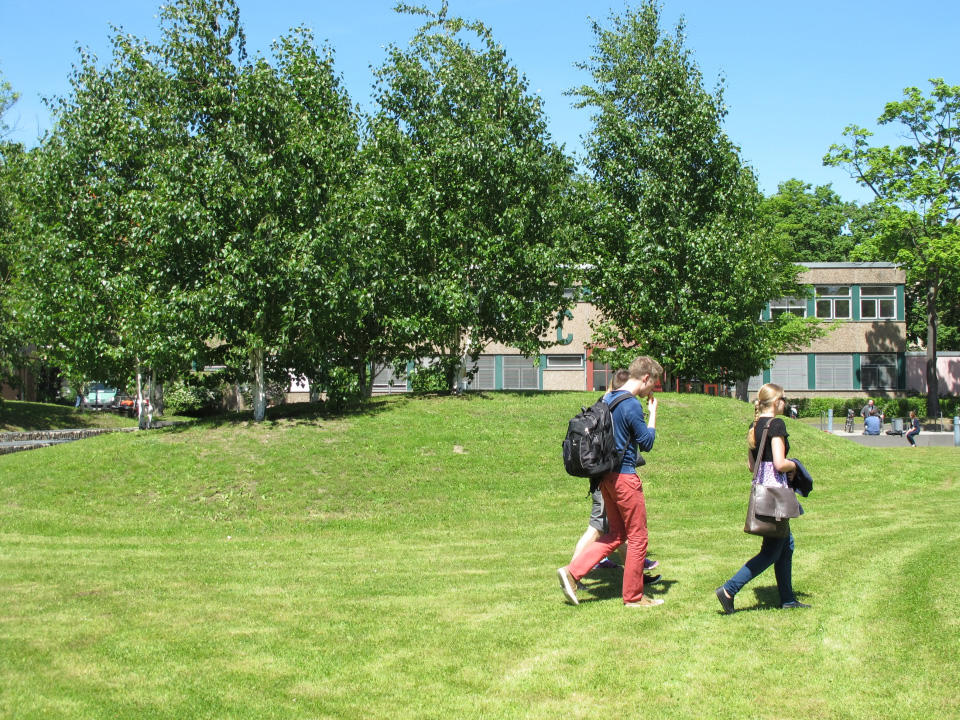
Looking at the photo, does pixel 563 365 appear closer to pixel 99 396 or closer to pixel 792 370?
pixel 792 370

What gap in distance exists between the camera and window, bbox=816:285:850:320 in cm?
5225

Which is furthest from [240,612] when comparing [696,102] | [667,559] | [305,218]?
[696,102]

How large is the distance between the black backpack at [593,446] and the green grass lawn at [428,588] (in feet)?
3.77

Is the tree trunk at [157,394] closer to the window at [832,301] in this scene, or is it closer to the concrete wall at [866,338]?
the concrete wall at [866,338]

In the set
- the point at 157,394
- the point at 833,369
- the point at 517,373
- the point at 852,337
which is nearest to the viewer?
the point at 157,394

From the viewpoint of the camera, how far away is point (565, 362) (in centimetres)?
4822

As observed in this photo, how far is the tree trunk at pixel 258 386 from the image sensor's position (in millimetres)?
20047

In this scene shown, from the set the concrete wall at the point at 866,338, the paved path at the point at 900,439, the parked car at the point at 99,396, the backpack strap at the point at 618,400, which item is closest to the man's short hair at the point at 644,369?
the backpack strap at the point at 618,400

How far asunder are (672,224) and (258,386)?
11777mm

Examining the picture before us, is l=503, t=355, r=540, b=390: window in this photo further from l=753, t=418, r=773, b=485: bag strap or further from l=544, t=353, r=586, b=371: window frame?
l=753, t=418, r=773, b=485: bag strap

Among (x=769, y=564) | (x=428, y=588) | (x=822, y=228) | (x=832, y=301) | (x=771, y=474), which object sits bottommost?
(x=428, y=588)

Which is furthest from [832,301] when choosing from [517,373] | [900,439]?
[900,439]

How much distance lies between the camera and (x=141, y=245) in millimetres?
20406

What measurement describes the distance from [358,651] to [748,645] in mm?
2637
